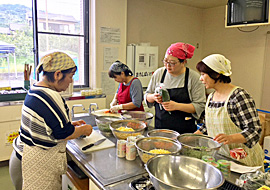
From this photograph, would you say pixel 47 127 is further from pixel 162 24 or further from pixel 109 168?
pixel 162 24

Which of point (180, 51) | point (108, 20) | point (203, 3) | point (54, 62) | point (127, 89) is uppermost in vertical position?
point (203, 3)

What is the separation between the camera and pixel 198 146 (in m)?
1.51

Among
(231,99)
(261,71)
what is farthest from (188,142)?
(261,71)

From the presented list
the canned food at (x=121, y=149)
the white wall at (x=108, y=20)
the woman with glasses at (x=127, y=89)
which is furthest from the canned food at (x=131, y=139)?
the white wall at (x=108, y=20)

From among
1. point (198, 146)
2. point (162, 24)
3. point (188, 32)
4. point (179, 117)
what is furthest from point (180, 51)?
point (188, 32)

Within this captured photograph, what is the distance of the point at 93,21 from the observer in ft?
12.7

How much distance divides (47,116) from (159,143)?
0.70 m

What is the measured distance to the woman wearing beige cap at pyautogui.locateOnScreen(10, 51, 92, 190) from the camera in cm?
135

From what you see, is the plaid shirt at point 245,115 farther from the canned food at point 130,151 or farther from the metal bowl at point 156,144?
the canned food at point 130,151

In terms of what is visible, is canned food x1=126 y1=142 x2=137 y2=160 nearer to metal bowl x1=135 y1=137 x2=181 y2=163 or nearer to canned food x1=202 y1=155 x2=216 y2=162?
metal bowl x1=135 y1=137 x2=181 y2=163

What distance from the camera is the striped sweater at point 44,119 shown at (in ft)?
4.39

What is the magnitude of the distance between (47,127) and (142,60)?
124 inches

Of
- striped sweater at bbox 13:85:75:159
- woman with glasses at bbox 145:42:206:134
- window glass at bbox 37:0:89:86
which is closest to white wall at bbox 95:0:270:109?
window glass at bbox 37:0:89:86

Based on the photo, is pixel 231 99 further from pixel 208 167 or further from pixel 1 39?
pixel 1 39
